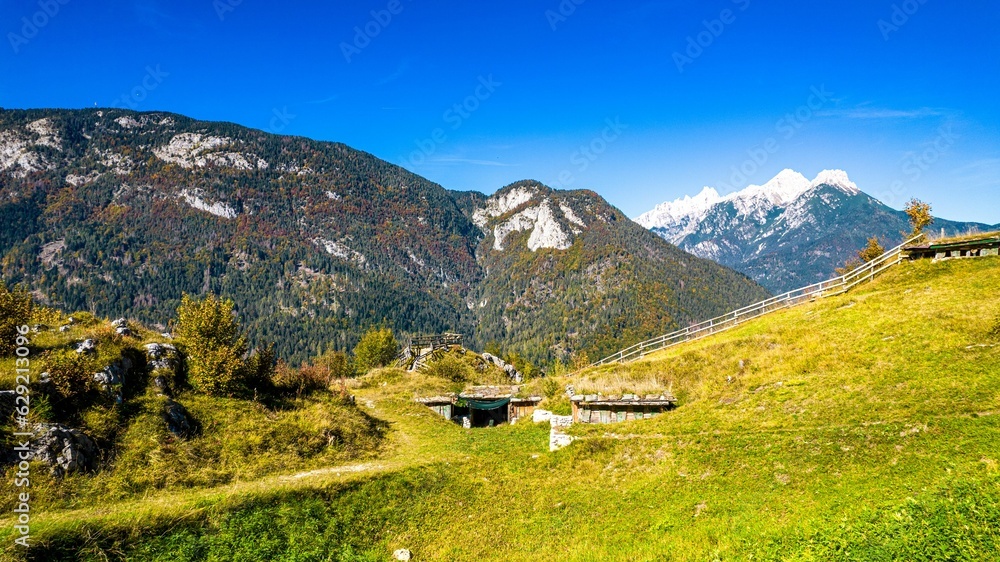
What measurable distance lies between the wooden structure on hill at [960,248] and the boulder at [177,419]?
46.9 m

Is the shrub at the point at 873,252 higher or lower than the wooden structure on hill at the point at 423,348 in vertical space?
higher

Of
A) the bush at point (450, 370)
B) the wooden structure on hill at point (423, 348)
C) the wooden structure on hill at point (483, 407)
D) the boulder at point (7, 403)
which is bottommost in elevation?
the wooden structure on hill at point (483, 407)

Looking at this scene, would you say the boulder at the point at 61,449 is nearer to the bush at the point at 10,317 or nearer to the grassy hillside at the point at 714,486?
the grassy hillside at the point at 714,486

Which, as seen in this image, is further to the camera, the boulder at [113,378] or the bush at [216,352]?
the bush at [216,352]

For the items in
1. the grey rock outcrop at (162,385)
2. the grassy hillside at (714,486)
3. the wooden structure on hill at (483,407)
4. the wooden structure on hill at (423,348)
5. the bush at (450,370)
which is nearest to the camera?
the grassy hillside at (714,486)

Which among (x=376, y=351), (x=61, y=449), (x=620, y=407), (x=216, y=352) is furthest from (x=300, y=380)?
(x=376, y=351)

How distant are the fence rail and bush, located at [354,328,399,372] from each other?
57.1 metres

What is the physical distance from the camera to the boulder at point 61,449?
48.6 ft

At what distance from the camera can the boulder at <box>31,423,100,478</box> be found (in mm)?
14805

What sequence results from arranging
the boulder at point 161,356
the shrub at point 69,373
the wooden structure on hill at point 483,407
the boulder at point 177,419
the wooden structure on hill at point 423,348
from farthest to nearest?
the wooden structure on hill at point 423,348 → the wooden structure on hill at point 483,407 → the boulder at point 161,356 → the boulder at point 177,419 → the shrub at point 69,373

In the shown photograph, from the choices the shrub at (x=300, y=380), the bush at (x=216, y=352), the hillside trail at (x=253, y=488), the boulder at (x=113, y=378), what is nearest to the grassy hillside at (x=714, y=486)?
the hillside trail at (x=253, y=488)

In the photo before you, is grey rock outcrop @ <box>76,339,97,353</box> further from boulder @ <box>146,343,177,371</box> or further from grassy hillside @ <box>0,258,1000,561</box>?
grassy hillside @ <box>0,258,1000,561</box>

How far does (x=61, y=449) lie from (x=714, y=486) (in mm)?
22038

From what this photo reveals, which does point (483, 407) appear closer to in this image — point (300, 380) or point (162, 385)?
point (300, 380)
